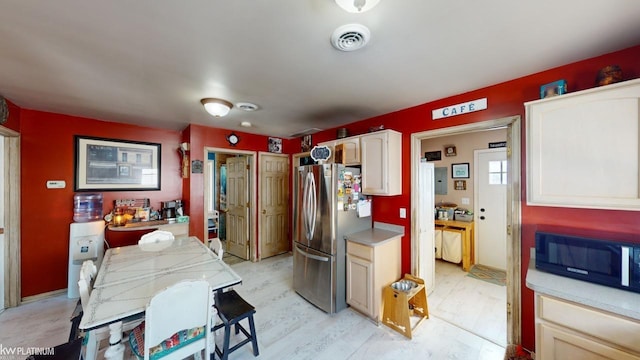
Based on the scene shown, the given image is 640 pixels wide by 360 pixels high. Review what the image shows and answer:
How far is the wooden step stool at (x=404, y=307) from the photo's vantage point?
2.17 metres

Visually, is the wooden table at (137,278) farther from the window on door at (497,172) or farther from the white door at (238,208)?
the window on door at (497,172)

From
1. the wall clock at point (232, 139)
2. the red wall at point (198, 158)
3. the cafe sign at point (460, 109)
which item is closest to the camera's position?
the cafe sign at point (460, 109)

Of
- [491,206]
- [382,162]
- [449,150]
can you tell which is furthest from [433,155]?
[382,162]

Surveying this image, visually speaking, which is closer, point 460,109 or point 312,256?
point 460,109

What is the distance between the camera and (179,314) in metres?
1.36

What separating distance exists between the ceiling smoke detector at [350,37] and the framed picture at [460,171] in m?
3.50

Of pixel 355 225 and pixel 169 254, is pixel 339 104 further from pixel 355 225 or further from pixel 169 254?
pixel 169 254

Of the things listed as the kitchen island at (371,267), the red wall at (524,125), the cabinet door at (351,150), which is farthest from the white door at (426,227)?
the cabinet door at (351,150)

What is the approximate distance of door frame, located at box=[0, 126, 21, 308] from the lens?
2.59m

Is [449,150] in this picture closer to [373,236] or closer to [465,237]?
[465,237]

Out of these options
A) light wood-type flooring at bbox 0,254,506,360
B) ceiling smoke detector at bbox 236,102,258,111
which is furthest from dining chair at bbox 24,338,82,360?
ceiling smoke detector at bbox 236,102,258,111

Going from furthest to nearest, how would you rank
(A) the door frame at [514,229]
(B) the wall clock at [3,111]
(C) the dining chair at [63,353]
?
1. (B) the wall clock at [3,111]
2. (A) the door frame at [514,229]
3. (C) the dining chair at [63,353]

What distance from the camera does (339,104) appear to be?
8.63ft

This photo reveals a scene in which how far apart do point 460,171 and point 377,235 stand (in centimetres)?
246
